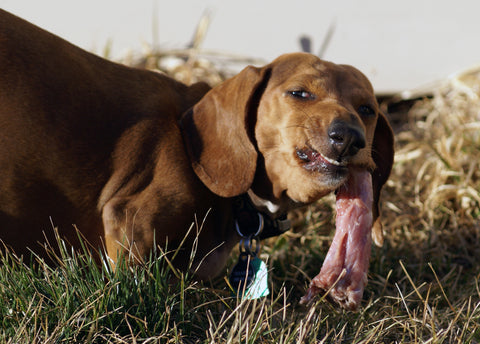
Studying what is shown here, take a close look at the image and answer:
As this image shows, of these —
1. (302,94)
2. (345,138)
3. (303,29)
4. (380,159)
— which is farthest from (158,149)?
(303,29)

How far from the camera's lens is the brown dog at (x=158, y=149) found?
229cm

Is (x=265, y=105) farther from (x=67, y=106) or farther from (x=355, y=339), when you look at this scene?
(x=355, y=339)

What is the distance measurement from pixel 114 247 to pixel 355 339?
2.95 ft

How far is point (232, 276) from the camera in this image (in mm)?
2580

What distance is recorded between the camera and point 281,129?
2.38m

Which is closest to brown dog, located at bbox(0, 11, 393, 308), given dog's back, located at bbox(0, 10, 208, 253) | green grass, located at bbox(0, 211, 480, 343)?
dog's back, located at bbox(0, 10, 208, 253)

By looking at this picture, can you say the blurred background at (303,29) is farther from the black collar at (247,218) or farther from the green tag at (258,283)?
the green tag at (258,283)

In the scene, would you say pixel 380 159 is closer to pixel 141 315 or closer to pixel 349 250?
pixel 349 250

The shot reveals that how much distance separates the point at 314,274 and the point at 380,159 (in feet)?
2.51

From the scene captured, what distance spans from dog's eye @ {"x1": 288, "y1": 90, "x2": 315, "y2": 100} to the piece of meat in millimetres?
314

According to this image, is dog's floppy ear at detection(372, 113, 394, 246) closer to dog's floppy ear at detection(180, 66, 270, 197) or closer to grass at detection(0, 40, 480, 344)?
grass at detection(0, 40, 480, 344)

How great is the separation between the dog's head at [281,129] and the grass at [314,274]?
38 cm

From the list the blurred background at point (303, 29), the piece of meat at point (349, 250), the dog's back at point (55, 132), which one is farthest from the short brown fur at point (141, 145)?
the blurred background at point (303, 29)

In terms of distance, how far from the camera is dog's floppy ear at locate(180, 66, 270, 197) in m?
2.42
